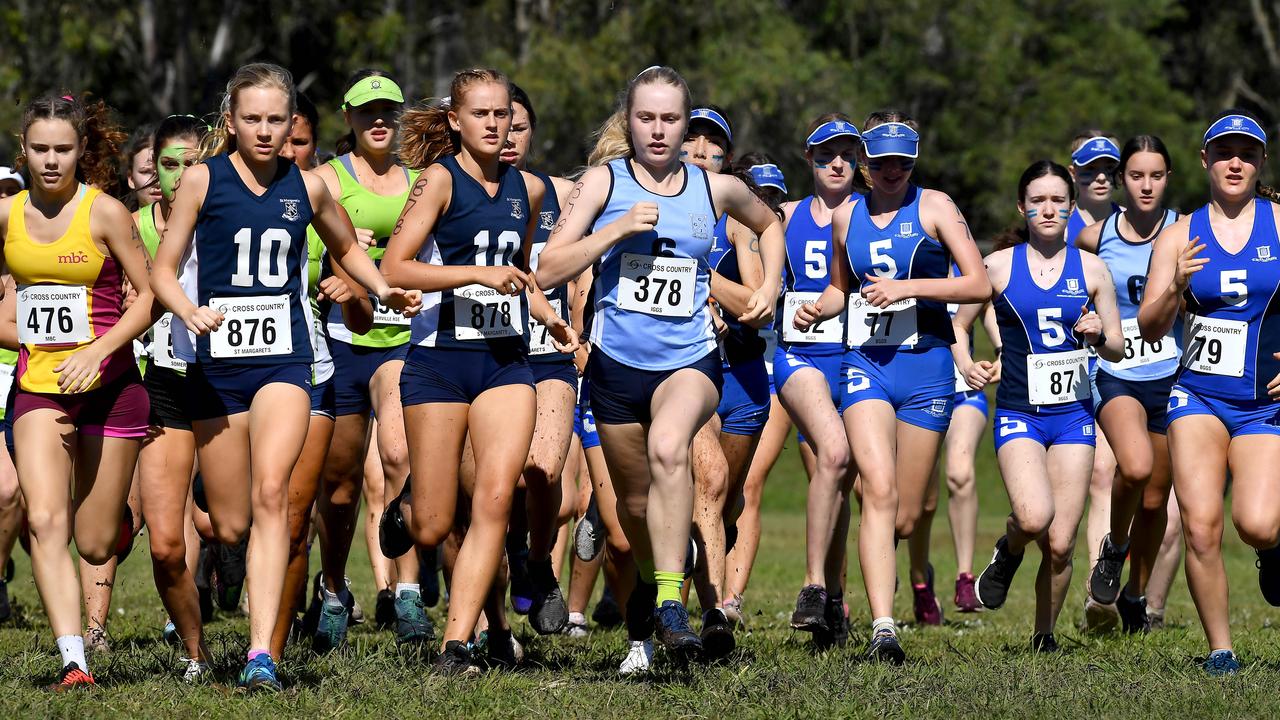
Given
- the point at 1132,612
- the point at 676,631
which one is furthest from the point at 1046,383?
the point at 676,631

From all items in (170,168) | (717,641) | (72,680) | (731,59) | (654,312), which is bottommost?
(72,680)

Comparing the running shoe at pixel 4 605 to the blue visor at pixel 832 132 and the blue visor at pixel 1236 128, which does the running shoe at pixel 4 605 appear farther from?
the blue visor at pixel 1236 128

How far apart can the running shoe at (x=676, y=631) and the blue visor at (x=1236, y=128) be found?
10.5 feet

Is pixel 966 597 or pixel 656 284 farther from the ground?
pixel 656 284

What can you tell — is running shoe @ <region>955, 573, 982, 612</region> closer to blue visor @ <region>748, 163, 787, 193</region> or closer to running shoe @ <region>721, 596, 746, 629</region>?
running shoe @ <region>721, 596, 746, 629</region>

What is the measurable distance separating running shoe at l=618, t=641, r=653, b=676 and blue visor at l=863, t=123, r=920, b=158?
257cm

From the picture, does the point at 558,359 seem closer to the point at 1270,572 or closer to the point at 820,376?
the point at 820,376

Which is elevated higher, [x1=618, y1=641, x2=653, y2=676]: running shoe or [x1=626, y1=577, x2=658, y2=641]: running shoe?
[x1=626, y1=577, x2=658, y2=641]: running shoe

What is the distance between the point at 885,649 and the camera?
24.7 feet

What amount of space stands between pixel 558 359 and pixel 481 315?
4.12 feet

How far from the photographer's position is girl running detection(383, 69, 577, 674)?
23.3ft

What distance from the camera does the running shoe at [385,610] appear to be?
33.0ft

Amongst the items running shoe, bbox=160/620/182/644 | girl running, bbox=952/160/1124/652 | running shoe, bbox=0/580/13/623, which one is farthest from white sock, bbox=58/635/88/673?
girl running, bbox=952/160/1124/652

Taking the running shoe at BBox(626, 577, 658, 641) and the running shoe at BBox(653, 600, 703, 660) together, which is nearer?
the running shoe at BBox(653, 600, 703, 660)
